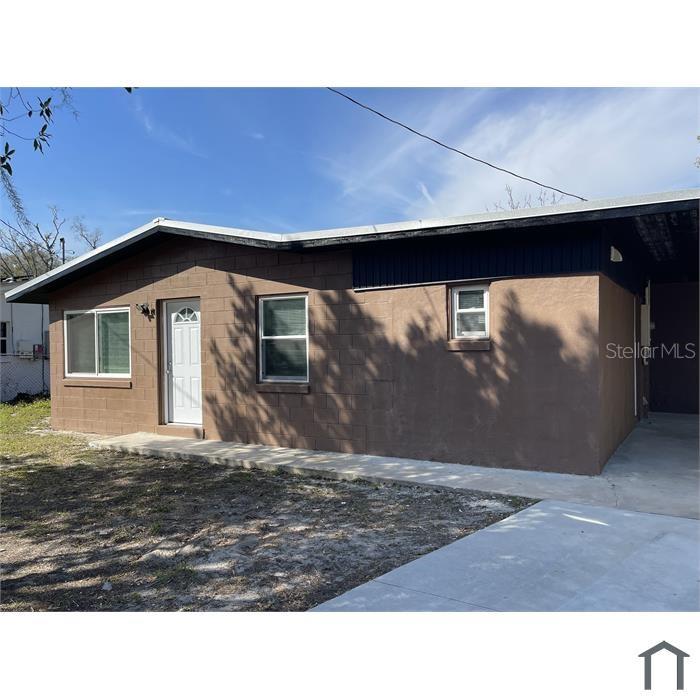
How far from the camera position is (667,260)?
10211mm

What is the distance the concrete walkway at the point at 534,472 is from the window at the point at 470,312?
5.67 feet

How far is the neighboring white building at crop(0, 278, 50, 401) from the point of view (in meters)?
17.8

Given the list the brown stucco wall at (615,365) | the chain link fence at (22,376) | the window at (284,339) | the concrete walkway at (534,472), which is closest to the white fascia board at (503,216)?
the brown stucco wall at (615,365)

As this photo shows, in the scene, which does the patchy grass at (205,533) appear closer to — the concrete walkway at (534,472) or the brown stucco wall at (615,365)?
the concrete walkway at (534,472)

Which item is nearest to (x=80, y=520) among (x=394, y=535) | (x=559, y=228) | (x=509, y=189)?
(x=394, y=535)

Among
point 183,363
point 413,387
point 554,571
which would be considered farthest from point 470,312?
point 183,363

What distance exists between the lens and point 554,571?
398cm

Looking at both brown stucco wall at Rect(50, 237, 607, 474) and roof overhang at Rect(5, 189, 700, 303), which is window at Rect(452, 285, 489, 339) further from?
roof overhang at Rect(5, 189, 700, 303)

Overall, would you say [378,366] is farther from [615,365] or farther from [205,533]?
[205,533]

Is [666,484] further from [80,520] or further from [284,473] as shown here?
[80,520]

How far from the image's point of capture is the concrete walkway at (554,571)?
11.5 ft

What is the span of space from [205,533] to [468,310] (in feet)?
13.8

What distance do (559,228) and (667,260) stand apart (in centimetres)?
480

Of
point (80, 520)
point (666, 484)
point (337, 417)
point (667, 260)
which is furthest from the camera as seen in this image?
point (667, 260)
